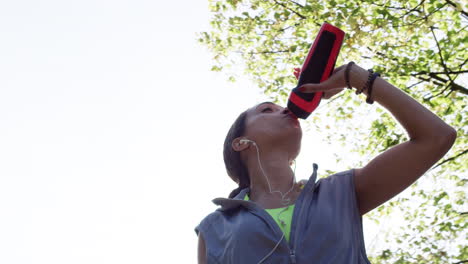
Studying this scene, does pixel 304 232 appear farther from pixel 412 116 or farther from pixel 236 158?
Answer: pixel 236 158

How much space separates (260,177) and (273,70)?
5559 millimetres

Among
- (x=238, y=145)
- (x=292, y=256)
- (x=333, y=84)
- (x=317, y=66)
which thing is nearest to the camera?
(x=292, y=256)

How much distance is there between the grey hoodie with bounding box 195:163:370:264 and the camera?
2123 mm

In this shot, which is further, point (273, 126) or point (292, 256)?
point (273, 126)

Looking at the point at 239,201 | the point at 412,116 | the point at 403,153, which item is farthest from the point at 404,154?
the point at 239,201

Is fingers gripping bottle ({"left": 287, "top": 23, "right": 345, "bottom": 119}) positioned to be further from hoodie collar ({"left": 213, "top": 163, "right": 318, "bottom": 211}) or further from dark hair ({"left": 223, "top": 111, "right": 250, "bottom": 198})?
hoodie collar ({"left": 213, "top": 163, "right": 318, "bottom": 211})

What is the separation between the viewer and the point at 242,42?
8.22 m

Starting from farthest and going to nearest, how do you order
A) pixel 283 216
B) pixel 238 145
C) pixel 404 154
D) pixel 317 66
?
pixel 238 145 → pixel 317 66 → pixel 283 216 → pixel 404 154

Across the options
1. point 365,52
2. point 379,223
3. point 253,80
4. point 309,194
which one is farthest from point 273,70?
point 309,194

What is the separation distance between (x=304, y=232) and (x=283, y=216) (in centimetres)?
18

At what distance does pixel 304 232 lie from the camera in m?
2.19

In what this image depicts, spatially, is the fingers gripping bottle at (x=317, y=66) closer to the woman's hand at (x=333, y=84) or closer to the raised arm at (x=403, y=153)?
the woman's hand at (x=333, y=84)

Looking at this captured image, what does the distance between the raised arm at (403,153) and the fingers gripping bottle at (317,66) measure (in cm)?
40

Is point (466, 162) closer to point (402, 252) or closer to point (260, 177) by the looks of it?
point (402, 252)
